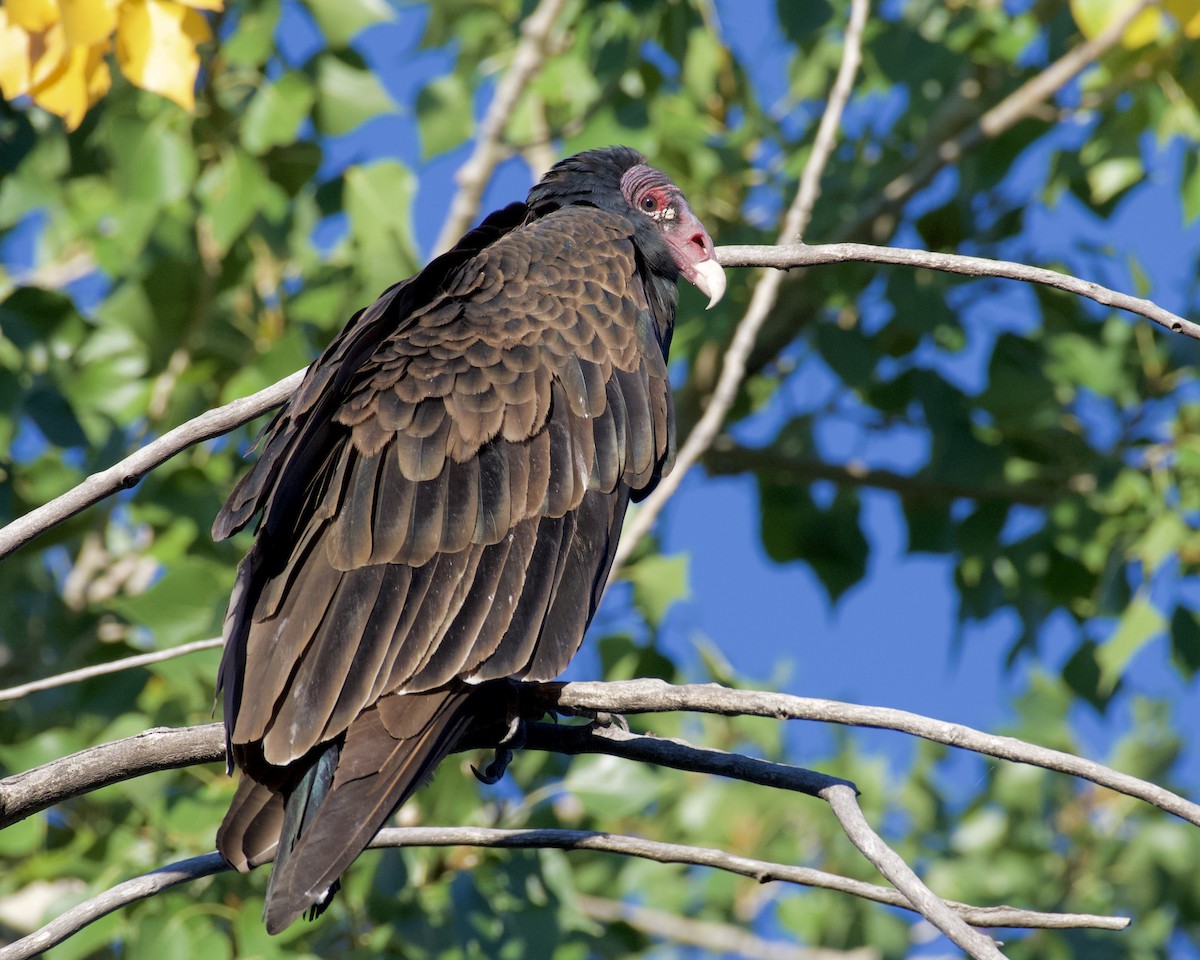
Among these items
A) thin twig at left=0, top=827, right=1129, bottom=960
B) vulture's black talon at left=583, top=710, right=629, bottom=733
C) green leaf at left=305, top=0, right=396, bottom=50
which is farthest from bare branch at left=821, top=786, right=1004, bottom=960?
green leaf at left=305, top=0, right=396, bottom=50

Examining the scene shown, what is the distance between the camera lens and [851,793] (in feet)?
6.48

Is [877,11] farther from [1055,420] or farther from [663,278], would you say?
[663,278]

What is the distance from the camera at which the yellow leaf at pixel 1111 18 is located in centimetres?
425

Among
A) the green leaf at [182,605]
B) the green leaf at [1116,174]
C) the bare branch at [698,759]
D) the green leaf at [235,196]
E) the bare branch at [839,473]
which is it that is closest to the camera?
the bare branch at [698,759]

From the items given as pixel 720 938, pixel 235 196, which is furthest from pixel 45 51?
pixel 720 938

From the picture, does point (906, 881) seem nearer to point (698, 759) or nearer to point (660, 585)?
point (698, 759)

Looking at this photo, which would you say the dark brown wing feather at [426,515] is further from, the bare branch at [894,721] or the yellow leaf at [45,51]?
the yellow leaf at [45,51]

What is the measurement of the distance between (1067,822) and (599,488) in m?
4.54

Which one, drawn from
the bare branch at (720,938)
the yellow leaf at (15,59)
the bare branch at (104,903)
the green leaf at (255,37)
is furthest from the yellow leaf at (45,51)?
the bare branch at (720,938)

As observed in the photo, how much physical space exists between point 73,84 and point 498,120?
2025 mm

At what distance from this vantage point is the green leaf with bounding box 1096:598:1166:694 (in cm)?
424

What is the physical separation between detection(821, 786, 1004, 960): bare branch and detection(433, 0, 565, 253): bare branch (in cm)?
285

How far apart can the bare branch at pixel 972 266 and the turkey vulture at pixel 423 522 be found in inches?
21.3

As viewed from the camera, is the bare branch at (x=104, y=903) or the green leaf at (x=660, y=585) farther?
the green leaf at (x=660, y=585)
